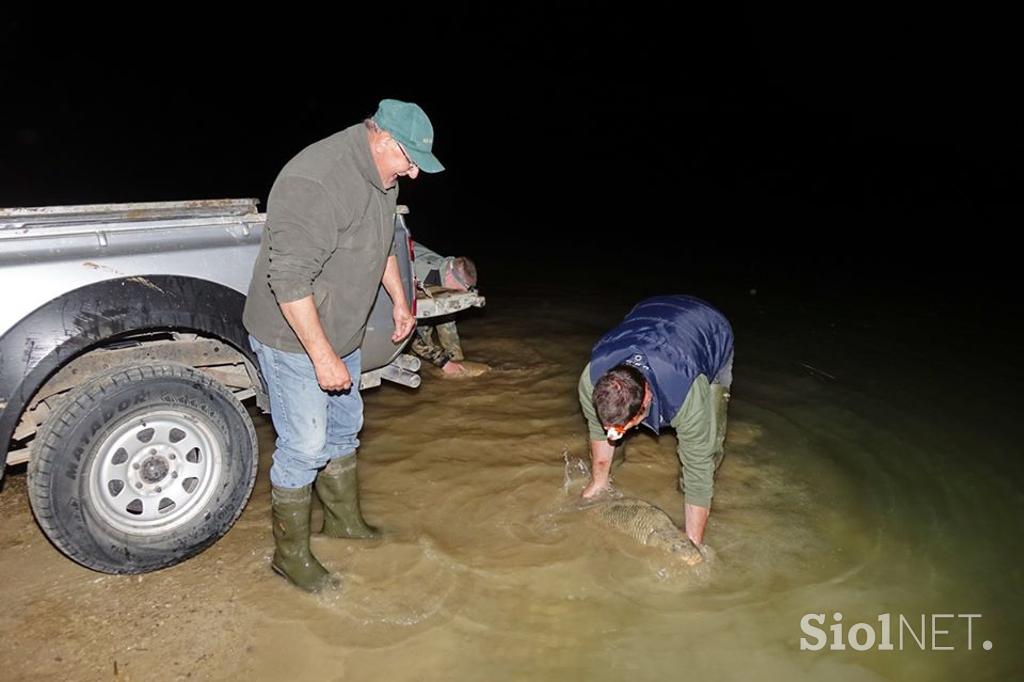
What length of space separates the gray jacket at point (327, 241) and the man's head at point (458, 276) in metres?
2.32

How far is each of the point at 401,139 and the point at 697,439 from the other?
181 cm

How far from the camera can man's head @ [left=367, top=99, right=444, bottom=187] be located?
2.55 m

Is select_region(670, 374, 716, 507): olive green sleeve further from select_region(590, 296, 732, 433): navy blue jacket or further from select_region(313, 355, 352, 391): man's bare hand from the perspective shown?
select_region(313, 355, 352, 391): man's bare hand

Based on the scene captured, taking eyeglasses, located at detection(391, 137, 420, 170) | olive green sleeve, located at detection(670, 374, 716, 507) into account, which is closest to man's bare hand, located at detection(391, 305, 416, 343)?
eyeglasses, located at detection(391, 137, 420, 170)

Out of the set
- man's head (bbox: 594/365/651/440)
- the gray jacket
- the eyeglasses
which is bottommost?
man's head (bbox: 594/365/651/440)

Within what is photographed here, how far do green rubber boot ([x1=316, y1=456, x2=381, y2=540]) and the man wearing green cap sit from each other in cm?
9

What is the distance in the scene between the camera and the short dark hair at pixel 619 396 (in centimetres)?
279

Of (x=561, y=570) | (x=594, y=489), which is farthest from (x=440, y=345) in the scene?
(x=561, y=570)

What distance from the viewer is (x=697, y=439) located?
3113 mm

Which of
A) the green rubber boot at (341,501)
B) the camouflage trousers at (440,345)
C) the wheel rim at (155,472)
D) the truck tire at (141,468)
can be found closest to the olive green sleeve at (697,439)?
the green rubber boot at (341,501)

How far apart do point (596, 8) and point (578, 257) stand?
157 ft

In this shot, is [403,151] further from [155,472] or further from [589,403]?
[155,472]

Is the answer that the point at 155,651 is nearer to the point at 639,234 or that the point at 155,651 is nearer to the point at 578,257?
the point at 578,257

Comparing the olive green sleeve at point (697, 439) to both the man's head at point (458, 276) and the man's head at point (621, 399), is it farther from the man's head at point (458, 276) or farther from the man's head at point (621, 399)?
the man's head at point (458, 276)
